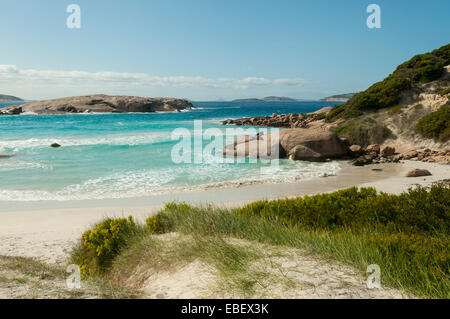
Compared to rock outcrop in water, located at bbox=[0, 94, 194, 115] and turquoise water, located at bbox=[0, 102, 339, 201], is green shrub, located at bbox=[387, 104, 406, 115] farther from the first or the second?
rock outcrop in water, located at bbox=[0, 94, 194, 115]

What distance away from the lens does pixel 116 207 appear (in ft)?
36.3

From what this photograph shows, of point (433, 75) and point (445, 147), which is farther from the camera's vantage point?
point (433, 75)

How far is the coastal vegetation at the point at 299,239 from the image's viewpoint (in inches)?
150

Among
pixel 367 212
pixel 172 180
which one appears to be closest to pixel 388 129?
pixel 172 180

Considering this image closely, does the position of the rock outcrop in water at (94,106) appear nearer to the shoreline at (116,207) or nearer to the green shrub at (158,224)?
the shoreline at (116,207)

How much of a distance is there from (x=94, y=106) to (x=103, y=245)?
94.9 meters

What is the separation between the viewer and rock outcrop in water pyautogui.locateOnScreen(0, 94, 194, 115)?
88.4 meters

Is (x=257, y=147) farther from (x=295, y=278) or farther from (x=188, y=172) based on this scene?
(x=295, y=278)

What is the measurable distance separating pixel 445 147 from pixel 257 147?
1201 centimetres

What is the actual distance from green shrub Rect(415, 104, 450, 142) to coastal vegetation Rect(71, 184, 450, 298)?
16261 mm

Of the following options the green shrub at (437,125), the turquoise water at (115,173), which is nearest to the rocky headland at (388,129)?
the green shrub at (437,125)
